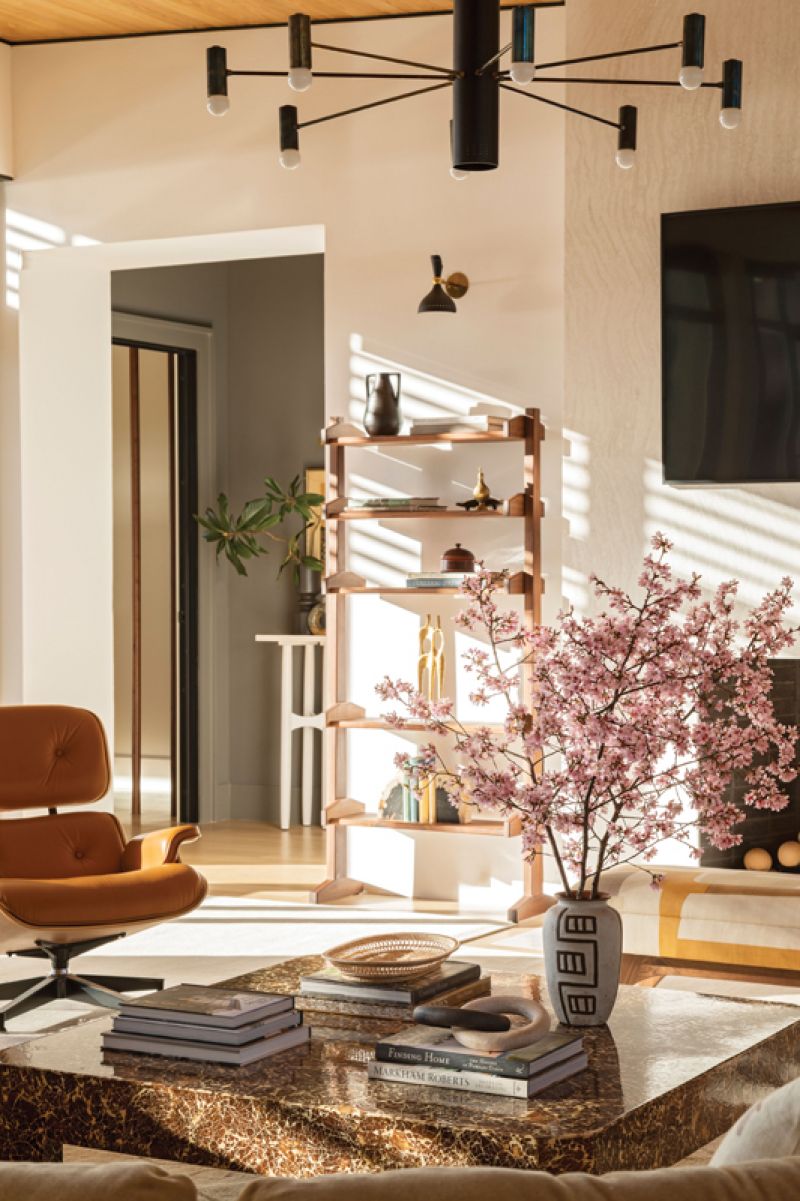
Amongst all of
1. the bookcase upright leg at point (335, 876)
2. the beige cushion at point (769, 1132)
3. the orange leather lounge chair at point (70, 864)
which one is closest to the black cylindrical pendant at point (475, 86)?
the beige cushion at point (769, 1132)

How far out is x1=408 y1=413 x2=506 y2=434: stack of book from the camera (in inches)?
237

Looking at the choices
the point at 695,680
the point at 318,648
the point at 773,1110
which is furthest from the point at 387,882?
the point at 773,1110

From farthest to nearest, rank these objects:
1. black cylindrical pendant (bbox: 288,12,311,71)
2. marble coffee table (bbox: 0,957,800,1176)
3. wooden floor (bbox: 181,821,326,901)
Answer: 1. wooden floor (bbox: 181,821,326,901)
2. black cylindrical pendant (bbox: 288,12,311,71)
3. marble coffee table (bbox: 0,957,800,1176)

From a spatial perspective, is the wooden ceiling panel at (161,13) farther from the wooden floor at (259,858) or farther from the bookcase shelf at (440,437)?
the wooden floor at (259,858)

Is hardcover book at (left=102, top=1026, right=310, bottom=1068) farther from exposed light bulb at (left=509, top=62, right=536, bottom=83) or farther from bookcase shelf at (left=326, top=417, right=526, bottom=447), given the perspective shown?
bookcase shelf at (left=326, top=417, right=526, bottom=447)

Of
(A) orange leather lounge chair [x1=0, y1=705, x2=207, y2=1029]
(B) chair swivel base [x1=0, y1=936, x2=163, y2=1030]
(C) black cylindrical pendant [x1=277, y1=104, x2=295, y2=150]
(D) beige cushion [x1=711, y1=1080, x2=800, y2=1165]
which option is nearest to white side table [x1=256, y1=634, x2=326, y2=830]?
(A) orange leather lounge chair [x1=0, y1=705, x2=207, y2=1029]

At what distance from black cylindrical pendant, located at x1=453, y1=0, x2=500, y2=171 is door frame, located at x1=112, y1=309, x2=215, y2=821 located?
5.37 metres

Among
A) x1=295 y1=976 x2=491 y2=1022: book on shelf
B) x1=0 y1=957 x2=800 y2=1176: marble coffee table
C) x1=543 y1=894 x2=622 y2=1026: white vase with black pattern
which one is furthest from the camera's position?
x1=295 y1=976 x2=491 y2=1022: book on shelf

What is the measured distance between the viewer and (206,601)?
848cm

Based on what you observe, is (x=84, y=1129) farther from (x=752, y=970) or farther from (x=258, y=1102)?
(x=752, y=970)

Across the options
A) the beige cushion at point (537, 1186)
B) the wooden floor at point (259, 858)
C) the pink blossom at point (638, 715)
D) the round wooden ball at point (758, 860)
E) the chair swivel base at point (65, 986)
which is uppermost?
the pink blossom at point (638, 715)

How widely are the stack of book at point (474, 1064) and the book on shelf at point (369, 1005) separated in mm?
324

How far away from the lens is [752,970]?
4.24 metres

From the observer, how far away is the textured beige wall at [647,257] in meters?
5.61
